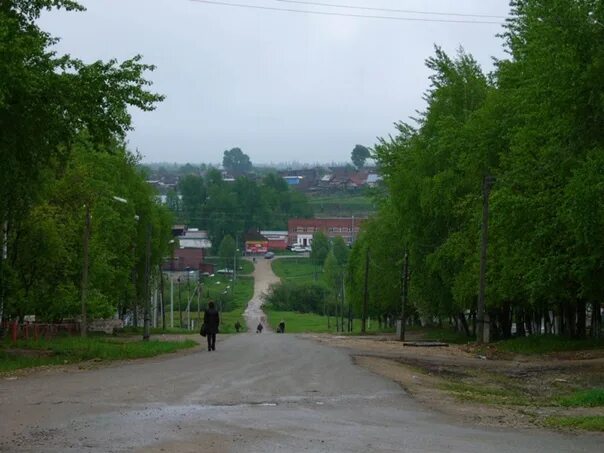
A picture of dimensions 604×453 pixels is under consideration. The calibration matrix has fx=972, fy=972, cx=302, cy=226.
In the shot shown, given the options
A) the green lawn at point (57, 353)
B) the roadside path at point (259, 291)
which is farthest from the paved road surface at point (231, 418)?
the roadside path at point (259, 291)

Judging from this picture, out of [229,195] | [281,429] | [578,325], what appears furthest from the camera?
[229,195]

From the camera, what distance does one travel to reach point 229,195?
197000 mm

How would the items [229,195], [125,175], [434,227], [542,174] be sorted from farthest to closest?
[229,195]
[125,175]
[434,227]
[542,174]

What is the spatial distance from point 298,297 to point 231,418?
134 m

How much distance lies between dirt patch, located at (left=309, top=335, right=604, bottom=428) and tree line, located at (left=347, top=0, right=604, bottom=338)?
3.74 m

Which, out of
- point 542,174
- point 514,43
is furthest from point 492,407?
point 514,43

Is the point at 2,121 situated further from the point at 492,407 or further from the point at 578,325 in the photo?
the point at 578,325

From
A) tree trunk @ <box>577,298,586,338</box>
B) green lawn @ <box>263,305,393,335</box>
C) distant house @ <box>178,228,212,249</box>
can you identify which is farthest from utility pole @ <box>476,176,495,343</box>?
distant house @ <box>178,228,212,249</box>

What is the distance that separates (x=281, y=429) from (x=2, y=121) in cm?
1582

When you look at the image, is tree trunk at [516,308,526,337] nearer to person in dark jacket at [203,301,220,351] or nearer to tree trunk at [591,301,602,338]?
tree trunk at [591,301,602,338]

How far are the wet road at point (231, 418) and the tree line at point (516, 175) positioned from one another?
37.2 ft

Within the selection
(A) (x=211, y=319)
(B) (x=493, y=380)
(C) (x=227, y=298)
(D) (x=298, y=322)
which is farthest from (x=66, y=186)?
(C) (x=227, y=298)

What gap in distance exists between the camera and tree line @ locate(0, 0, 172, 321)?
2477cm

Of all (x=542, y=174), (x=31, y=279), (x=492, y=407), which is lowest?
(x=492, y=407)
